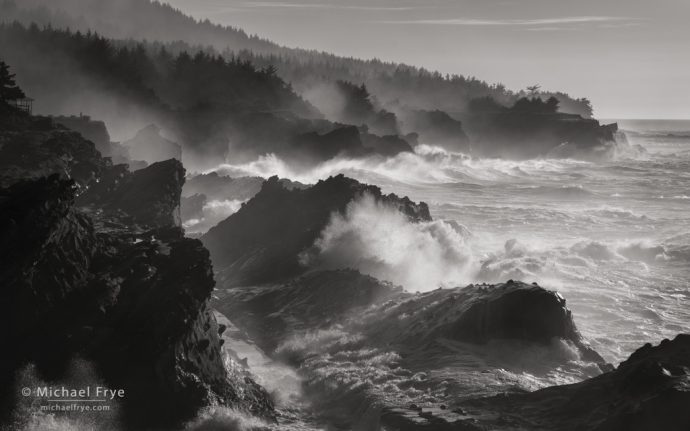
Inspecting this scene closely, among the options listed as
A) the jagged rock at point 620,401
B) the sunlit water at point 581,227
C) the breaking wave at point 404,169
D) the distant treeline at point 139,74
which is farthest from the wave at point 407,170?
the jagged rock at point 620,401

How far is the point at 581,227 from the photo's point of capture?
37.8 metres

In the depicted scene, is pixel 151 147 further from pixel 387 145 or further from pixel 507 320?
pixel 507 320

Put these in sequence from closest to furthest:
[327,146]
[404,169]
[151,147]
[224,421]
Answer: [224,421] → [151,147] → [327,146] → [404,169]

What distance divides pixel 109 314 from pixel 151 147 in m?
33.9

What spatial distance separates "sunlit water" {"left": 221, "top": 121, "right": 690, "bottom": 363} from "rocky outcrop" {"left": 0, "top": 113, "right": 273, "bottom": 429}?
402 inches

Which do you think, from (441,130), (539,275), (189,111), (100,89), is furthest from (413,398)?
(441,130)

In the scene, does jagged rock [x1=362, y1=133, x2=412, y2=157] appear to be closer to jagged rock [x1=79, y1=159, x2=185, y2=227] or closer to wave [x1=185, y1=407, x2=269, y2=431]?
jagged rock [x1=79, y1=159, x2=185, y2=227]

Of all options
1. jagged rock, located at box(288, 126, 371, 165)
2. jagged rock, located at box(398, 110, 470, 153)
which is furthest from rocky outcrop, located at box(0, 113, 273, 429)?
jagged rock, located at box(398, 110, 470, 153)

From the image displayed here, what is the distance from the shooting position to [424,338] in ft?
53.0

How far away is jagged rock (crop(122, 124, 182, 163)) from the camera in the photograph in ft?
144

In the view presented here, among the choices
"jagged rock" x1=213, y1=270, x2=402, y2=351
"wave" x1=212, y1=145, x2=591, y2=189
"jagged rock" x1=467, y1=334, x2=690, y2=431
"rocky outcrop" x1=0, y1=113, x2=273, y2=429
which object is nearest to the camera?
"jagged rock" x1=467, y1=334, x2=690, y2=431

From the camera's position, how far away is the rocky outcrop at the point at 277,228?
21906 millimetres

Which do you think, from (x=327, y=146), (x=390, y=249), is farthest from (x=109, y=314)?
(x=327, y=146)

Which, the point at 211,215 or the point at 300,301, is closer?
the point at 300,301
